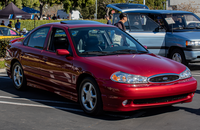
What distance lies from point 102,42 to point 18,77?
2.47 m

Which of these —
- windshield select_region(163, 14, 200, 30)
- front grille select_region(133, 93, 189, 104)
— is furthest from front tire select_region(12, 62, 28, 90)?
windshield select_region(163, 14, 200, 30)

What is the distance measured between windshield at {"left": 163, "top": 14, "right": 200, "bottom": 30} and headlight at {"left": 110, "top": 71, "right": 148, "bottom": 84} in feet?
21.6

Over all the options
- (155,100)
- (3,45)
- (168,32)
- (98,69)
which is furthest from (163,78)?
(3,45)

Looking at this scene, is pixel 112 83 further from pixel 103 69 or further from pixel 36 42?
pixel 36 42

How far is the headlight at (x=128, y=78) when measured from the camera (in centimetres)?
497

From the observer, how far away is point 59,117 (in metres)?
5.45

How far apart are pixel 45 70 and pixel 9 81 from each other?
2974 mm

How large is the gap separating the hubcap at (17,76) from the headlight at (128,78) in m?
3.20

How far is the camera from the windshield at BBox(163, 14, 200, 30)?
1124cm

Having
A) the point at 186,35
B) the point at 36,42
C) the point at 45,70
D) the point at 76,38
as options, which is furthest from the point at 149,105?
the point at 186,35

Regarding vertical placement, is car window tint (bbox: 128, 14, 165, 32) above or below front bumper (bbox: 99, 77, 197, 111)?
above

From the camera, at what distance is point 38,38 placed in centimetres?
717

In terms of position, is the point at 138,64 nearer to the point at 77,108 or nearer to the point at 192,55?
the point at 77,108

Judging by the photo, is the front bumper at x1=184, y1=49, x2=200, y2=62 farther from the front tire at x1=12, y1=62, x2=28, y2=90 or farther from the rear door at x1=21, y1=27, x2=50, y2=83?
the front tire at x1=12, y1=62, x2=28, y2=90
